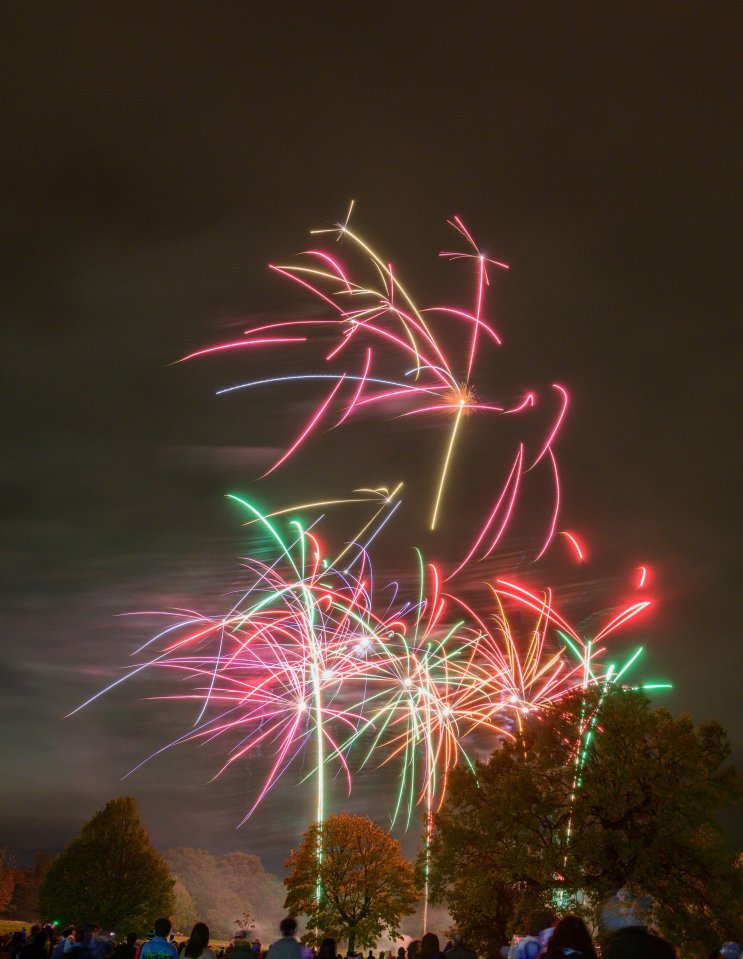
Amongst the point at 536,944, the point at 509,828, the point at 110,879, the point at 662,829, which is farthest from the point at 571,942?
the point at 110,879

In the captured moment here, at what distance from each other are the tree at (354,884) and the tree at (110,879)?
1185 cm

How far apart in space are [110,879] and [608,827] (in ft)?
176

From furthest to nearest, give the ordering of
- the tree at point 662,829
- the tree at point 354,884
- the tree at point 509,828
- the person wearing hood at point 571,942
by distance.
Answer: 1. the tree at point 354,884
2. the tree at point 509,828
3. the tree at point 662,829
4. the person wearing hood at point 571,942

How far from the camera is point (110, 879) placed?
2977 inches

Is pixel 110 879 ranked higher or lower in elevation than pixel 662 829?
lower

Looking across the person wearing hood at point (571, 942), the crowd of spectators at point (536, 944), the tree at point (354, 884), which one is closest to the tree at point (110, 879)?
the tree at point (354, 884)

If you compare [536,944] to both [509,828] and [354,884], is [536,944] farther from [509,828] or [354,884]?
[354,884]

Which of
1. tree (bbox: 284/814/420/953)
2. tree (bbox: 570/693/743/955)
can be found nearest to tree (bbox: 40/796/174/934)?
tree (bbox: 284/814/420/953)

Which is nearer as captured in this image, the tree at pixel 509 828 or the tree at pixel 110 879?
the tree at pixel 509 828

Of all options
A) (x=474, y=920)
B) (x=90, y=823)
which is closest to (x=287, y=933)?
(x=474, y=920)

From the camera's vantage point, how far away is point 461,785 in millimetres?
46438

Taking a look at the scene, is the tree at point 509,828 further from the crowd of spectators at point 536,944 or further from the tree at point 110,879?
the tree at point 110,879

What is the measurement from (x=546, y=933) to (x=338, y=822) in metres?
69.9

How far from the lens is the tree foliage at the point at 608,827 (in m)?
36.2
